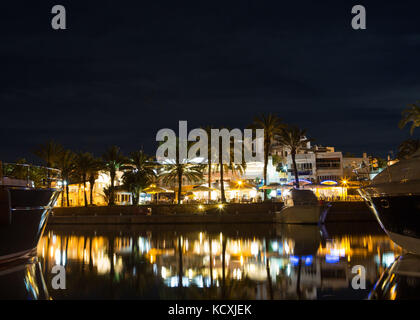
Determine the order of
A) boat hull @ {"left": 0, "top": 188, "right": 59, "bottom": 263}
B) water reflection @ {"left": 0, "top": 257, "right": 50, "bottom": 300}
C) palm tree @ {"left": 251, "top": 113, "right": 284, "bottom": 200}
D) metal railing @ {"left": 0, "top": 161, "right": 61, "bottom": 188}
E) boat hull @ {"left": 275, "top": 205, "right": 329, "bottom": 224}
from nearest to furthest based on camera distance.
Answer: water reflection @ {"left": 0, "top": 257, "right": 50, "bottom": 300}
boat hull @ {"left": 0, "top": 188, "right": 59, "bottom": 263}
metal railing @ {"left": 0, "top": 161, "right": 61, "bottom": 188}
boat hull @ {"left": 275, "top": 205, "right": 329, "bottom": 224}
palm tree @ {"left": 251, "top": 113, "right": 284, "bottom": 200}

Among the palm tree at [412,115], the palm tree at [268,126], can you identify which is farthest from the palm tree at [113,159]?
the palm tree at [412,115]

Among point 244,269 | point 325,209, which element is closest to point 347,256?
point 244,269

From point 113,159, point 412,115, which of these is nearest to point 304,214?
point 412,115

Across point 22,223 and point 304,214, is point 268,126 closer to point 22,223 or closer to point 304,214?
point 304,214

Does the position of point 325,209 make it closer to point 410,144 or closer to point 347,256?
point 347,256

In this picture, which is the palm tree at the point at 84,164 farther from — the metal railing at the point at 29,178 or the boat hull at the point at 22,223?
the boat hull at the point at 22,223

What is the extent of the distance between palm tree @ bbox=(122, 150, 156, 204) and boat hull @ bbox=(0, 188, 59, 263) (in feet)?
121

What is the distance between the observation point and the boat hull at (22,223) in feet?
41.7

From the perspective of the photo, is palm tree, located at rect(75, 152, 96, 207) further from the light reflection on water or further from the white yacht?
the white yacht

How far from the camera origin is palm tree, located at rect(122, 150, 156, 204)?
52066mm

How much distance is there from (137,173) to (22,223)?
1557 inches

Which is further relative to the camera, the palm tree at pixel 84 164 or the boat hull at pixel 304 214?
the palm tree at pixel 84 164

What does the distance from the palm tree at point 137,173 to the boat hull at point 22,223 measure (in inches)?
1447

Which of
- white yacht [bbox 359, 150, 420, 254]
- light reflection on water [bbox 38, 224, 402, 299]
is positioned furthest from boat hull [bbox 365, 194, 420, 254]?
light reflection on water [bbox 38, 224, 402, 299]
